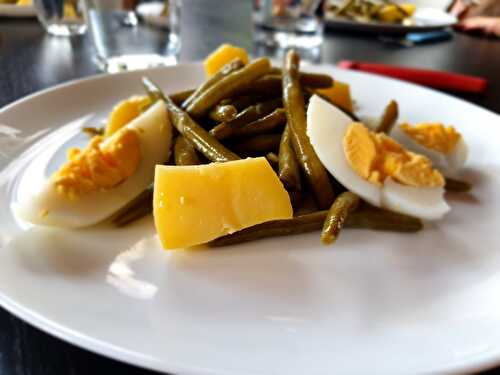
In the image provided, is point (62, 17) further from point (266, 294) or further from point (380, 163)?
point (266, 294)

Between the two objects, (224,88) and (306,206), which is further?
(224,88)

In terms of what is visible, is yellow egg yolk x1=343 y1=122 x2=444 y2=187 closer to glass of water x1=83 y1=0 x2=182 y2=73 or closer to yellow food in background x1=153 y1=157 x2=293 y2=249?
yellow food in background x1=153 y1=157 x2=293 y2=249

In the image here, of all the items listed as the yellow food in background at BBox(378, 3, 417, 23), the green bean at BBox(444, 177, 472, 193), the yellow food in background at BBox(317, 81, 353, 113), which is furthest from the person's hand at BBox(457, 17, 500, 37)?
the green bean at BBox(444, 177, 472, 193)

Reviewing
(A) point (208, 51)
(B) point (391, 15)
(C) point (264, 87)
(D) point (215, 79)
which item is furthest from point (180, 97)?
(B) point (391, 15)

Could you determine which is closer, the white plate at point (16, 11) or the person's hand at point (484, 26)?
the white plate at point (16, 11)

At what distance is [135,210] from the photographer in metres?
1.34

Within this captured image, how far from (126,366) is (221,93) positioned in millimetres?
867

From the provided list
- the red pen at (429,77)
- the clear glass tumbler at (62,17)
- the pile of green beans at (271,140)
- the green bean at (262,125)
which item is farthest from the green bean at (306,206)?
the clear glass tumbler at (62,17)

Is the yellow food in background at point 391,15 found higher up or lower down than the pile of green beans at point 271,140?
lower down

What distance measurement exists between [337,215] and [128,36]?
1720 millimetres

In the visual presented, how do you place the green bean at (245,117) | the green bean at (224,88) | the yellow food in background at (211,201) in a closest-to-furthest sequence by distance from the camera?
the yellow food in background at (211,201)
the green bean at (245,117)
the green bean at (224,88)

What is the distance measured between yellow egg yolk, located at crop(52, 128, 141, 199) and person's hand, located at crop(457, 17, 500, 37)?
11.1 feet

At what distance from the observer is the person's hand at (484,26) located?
3.93m

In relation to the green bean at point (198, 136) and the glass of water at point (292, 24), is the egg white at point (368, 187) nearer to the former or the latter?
the green bean at point (198, 136)
